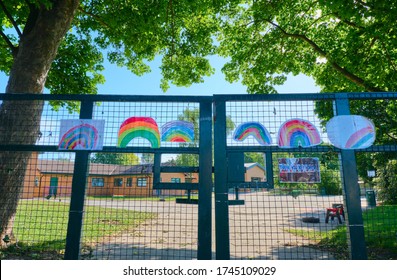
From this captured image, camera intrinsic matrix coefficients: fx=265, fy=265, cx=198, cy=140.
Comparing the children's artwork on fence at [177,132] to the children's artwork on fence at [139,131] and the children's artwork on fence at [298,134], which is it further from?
the children's artwork on fence at [298,134]

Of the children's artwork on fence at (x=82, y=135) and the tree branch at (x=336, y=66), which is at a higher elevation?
the tree branch at (x=336, y=66)

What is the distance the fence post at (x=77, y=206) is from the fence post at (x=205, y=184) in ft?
4.84

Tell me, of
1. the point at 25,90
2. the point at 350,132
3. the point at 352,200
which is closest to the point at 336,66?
the point at 350,132

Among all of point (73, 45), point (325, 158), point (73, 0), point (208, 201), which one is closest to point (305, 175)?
point (325, 158)

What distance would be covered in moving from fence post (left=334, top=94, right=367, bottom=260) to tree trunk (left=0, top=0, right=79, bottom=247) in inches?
166

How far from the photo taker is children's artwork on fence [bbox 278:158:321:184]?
3.24m

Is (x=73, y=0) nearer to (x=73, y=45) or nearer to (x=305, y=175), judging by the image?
(x=73, y=45)

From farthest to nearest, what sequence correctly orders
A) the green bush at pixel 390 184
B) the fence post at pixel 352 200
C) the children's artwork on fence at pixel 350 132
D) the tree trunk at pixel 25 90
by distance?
1. the green bush at pixel 390 184
2. the tree trunk at pixel 25 90
3. the children's artwork on fence at pixel 350 132
4. the fence post at pixel 352 200

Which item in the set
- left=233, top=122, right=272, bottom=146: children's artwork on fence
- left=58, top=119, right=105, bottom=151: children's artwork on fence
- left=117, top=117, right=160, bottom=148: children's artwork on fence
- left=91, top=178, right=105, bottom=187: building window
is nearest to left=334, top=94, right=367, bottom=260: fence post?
left=233, top=122, right=272, bottom=146: children's artwork on fence

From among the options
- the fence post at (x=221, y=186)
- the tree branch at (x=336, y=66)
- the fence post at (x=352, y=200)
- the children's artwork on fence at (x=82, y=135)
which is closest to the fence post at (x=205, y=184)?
the fence post at (x=221, y=186)

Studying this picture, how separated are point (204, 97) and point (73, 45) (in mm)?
9647

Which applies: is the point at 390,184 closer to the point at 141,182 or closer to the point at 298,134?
the point at 298,134

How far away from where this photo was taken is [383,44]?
26.9ft

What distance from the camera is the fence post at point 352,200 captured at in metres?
3.12
